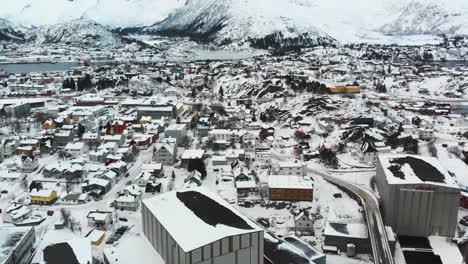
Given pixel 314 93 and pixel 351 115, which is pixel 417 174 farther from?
pixel 314 93

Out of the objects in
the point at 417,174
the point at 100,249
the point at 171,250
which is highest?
the point at 417,174

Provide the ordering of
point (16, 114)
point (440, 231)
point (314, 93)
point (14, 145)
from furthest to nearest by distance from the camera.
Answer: point (314, 93), point (16, 114), point (14, 145), point (440, 231)

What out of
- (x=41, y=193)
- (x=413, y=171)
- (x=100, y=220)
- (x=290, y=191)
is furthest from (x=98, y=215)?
(x=413, y=171)

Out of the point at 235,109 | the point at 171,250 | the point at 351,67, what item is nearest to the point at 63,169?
the point at 171,250

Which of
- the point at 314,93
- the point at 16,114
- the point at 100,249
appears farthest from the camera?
the point at 314,93

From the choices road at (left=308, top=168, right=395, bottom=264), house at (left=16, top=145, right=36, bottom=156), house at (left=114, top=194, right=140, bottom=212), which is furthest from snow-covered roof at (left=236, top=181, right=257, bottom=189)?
house at (left=16, top=145, right=36, bottom=156)

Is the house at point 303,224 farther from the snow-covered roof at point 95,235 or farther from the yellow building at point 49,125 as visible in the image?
the yellow building at point 49,125

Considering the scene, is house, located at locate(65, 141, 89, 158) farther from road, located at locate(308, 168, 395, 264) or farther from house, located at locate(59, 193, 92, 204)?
road, located at locate(308, 168, 395, 264)

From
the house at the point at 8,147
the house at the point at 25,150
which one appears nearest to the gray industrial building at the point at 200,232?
the house at the point at 25,150
